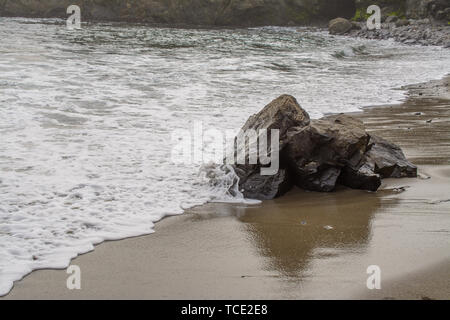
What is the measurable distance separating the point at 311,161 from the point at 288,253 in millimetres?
1400

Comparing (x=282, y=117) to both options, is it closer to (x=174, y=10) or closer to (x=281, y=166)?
(x=281, y=166)

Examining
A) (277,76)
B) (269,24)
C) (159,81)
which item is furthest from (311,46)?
(269,24)

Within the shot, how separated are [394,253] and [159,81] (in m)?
8.26

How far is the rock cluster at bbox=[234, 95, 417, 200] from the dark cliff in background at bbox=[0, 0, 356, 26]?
109 feet

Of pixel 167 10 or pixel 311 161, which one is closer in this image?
pixel 311 161

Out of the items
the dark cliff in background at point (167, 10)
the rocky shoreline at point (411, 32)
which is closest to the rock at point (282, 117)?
the rocky shoreline at point (411, 32)

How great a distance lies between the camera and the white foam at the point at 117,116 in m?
3.74

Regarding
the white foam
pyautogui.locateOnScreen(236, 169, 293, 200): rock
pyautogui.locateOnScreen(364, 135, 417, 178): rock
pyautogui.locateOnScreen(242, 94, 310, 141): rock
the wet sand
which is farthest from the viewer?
pyautogui.locateOnScreen(364, 135, 417, 178): rock

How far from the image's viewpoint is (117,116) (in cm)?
716

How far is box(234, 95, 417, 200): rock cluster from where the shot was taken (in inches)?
173

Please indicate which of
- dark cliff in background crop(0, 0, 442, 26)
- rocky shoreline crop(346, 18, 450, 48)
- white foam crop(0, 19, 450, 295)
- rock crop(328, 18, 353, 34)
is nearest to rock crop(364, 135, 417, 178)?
white foam crop(0, 19, 450, 295)

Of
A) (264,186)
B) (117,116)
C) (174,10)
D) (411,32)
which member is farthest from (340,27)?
(264,186)

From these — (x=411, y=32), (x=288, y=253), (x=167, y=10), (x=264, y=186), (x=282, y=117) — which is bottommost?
(x=288, y=253)

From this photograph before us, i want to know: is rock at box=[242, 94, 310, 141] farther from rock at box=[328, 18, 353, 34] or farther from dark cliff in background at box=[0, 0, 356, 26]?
dark cliff in background at box=[0, 0, 356, 26]
